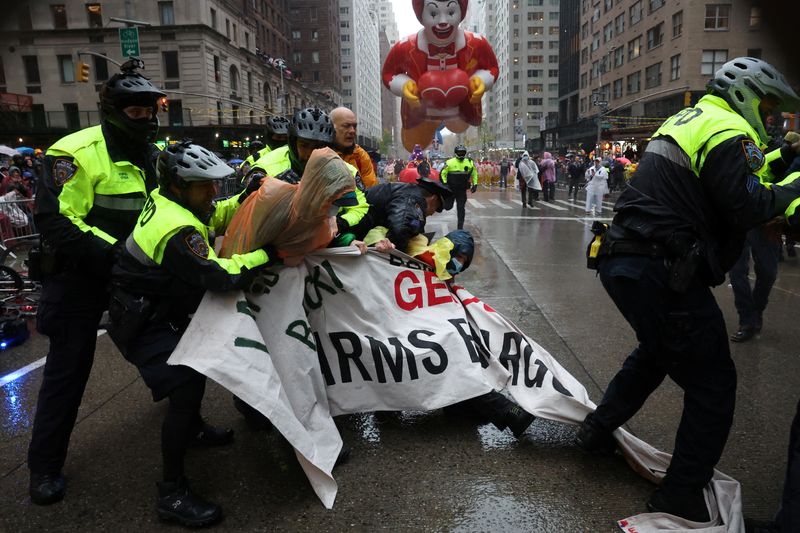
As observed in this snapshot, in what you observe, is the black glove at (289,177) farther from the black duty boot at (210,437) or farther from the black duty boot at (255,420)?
the black duty boot at (210,437)

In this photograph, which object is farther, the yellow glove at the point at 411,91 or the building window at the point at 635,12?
the building window at the point at 635,12

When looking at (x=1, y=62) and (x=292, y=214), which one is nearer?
(x=292, y=214)

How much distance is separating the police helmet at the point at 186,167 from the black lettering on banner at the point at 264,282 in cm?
58

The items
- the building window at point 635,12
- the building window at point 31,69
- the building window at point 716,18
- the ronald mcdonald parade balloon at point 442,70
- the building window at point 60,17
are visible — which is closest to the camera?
the ronald mcdonald parade balloon at point 442,70

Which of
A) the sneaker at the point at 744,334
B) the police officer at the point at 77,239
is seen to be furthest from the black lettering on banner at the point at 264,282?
the sneaker at the point at 744,334

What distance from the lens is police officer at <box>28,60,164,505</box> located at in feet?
9.07

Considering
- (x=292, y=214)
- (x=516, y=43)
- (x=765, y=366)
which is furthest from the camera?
(x=516, y=43)

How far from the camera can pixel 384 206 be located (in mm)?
3654

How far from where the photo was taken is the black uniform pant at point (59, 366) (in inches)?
112

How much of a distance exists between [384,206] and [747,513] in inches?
101

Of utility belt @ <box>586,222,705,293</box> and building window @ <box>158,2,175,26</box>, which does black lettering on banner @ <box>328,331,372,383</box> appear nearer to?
utility belt @ <box>586,222,705,293</box>

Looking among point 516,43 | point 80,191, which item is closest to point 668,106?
point 80,191

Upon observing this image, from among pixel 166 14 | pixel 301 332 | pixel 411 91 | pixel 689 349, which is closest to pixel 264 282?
pixel 301 332

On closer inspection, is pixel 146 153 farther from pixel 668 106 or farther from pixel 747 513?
pixel 668 106
